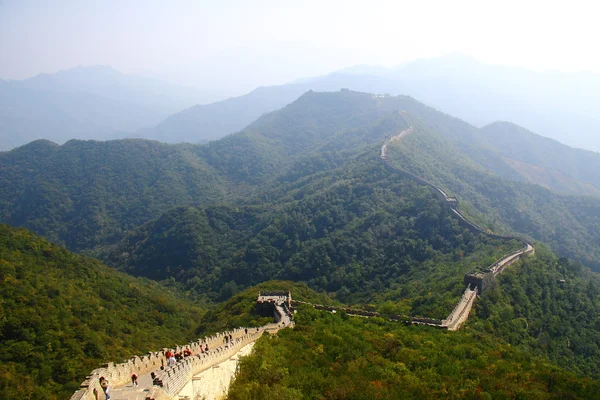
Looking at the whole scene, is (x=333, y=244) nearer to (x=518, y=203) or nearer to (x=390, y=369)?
(x=390, y=369)

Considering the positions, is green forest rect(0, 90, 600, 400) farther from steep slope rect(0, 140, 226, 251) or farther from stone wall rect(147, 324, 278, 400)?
stone wall rect(147, 324, 278, 400)

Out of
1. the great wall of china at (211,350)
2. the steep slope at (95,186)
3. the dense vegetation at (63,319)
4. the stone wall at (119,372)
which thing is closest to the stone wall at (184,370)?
the great wall of china at (211,350)

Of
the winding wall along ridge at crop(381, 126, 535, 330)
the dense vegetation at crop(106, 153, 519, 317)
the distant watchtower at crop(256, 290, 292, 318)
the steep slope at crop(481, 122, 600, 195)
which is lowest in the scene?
the steep slope at crop(481, 122, 600, 195)

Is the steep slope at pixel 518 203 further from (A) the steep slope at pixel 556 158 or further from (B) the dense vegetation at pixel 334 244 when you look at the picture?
(A) the steep slope at pixel 556 158

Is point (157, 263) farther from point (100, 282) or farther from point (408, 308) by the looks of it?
point (408, 308)

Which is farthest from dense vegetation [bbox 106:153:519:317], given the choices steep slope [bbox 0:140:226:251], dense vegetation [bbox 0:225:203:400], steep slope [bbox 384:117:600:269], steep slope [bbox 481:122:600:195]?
steep slope [bbox 481:122:600:195]

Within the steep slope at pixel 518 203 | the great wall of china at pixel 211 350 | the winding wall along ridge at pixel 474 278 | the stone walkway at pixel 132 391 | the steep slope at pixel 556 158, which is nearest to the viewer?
the stone walkway at pixel 132 391
